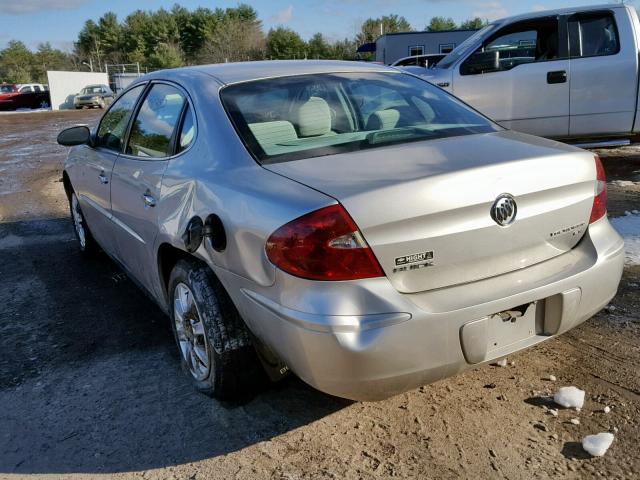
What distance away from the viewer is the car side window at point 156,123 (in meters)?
3.27

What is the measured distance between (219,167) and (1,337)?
2.22 meters

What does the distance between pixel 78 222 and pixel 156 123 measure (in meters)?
2.32

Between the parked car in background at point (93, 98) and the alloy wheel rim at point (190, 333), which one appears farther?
the parked car in background at point (93, 98)

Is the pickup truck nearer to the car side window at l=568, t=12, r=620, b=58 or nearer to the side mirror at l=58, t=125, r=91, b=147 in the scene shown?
the car side window at l=568, t=12, r=620, b=58

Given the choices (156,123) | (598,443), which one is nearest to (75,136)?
(156,123)

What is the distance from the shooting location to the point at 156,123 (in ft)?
11.5

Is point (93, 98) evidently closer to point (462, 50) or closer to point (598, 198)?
point (462, 50)

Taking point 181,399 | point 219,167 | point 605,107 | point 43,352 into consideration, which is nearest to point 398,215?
point 219,167

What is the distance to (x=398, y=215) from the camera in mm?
2164

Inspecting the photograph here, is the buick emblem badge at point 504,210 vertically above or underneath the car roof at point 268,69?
underneath

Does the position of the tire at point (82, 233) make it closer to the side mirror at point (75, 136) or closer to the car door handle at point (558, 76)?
the side mirror at point (75, 136)

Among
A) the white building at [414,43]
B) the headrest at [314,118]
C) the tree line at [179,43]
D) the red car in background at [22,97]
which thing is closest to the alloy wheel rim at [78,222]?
the headrest at [314,118]

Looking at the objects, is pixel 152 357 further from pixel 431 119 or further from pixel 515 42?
pixel 515 42

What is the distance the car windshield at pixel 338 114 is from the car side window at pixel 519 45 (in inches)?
174
